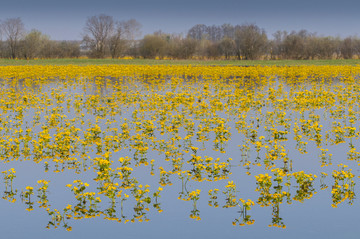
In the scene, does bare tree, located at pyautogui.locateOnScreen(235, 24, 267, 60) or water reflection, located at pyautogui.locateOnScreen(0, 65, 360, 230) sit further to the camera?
bare tree, located at pyautogui.locateOnScreen(235, 24, 267, 60)

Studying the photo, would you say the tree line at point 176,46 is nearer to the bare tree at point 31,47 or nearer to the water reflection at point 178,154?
the bare tree at point 31,47

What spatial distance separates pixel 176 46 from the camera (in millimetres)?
88438

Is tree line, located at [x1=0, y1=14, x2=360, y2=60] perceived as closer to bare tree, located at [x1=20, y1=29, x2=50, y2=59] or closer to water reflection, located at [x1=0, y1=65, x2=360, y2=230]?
bare tree, located at [x1=20, y1=29, x2=50, y2=59]

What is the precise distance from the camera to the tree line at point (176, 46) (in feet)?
269

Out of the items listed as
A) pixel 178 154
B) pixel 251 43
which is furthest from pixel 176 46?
pixel 178 154

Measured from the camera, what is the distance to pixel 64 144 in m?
13.3

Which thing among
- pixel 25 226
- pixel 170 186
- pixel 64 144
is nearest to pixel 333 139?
pixel 170 186

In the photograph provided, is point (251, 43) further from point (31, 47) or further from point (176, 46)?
point (31, 47)

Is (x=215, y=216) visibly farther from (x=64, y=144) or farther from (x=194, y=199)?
(x=64, y=144)

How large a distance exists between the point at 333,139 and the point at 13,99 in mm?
18343

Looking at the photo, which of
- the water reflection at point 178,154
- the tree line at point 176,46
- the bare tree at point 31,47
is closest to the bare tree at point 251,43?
the tree line at point 176,46

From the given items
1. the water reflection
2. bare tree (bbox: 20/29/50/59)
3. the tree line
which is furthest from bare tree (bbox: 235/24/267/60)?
the water reflection

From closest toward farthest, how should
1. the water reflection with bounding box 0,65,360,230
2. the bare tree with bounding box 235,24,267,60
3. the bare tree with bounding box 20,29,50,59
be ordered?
the water reflection with bounding box 0,65,360,230
the bare tree with bounding box 235,24,267,60
the bare tree with bounding box 20,29,50,59

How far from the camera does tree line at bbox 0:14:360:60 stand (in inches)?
3228
